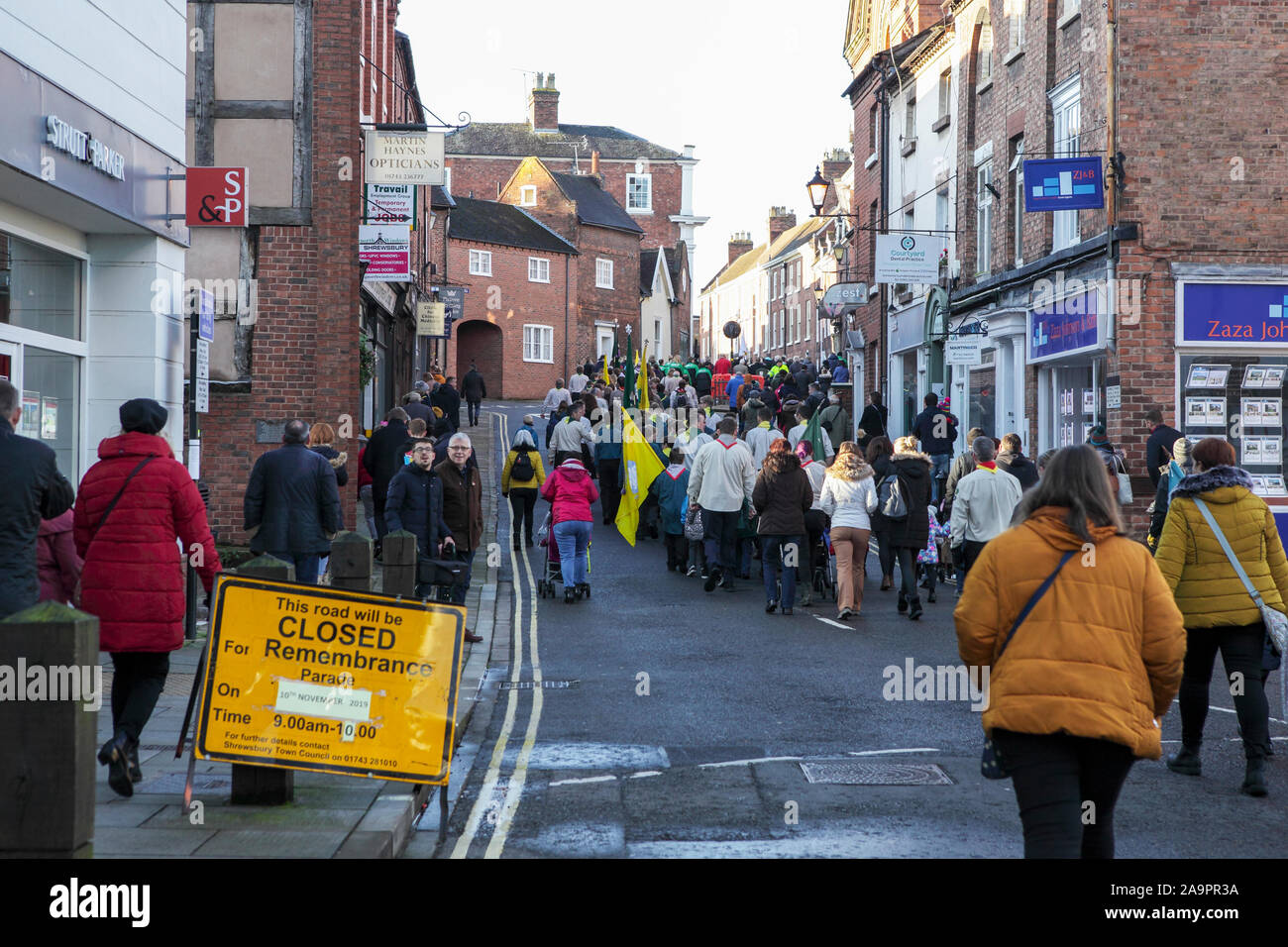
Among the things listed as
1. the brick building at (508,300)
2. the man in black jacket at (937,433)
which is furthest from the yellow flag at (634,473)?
the brick building at (508,300)

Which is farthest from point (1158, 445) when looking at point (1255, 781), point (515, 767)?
point (515, 767)

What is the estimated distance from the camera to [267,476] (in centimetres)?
1090

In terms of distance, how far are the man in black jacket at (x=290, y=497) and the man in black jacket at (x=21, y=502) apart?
410cm

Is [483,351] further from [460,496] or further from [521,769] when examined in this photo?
[521,769]

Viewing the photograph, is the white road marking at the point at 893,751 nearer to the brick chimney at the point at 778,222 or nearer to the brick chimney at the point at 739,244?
the brick chimney at the point at 778,222

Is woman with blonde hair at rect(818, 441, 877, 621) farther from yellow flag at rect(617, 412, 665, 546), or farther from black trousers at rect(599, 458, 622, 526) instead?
black trousers at rect(599, 458, 622, 526)

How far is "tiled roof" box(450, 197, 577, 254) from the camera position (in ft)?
189

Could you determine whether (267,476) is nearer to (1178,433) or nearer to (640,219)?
(1178,433)

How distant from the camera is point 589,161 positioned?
76.2 m

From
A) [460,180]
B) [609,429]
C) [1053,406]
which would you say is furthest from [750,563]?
[460,180]

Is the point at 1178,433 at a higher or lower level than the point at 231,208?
lower

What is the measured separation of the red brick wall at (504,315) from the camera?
5753cm

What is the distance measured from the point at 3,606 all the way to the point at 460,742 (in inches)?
124

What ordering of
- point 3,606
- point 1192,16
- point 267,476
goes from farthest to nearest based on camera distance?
1. point 1192,16
2. point 267,476
3. point 3,606
